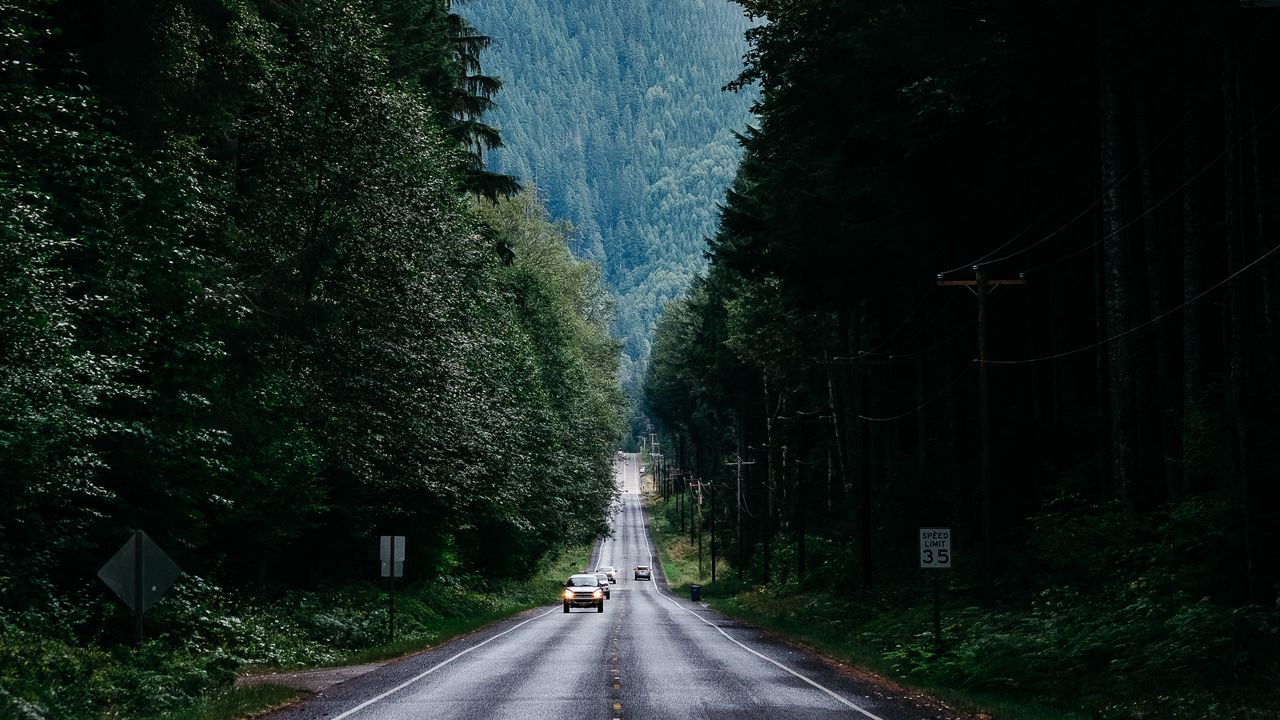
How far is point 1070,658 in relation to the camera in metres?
18.2

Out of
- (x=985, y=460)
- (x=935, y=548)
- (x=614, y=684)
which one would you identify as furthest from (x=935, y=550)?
(x=614, y=684)

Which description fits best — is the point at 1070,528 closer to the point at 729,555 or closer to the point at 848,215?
the point at 848,215

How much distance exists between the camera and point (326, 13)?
105ft

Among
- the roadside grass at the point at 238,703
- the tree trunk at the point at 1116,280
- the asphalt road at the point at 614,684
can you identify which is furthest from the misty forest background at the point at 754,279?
the asphalt road at the point at 614,684

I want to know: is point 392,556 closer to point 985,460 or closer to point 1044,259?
point 985,460

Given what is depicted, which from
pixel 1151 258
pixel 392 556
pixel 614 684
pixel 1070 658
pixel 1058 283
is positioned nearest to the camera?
pixel 1070 658

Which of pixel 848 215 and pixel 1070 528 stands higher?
pixel 848 215

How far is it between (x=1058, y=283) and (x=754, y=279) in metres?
10.6

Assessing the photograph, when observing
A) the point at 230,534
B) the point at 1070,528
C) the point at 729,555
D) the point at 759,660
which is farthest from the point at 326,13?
the point at 729,555

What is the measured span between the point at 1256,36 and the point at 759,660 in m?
15.8

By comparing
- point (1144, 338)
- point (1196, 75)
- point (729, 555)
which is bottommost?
point (729, 555)

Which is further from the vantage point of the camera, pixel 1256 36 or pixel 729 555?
pixel 729 555

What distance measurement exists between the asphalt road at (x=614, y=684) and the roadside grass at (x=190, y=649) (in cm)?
143

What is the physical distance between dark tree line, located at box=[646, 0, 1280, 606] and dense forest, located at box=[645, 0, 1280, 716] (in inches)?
3.3
